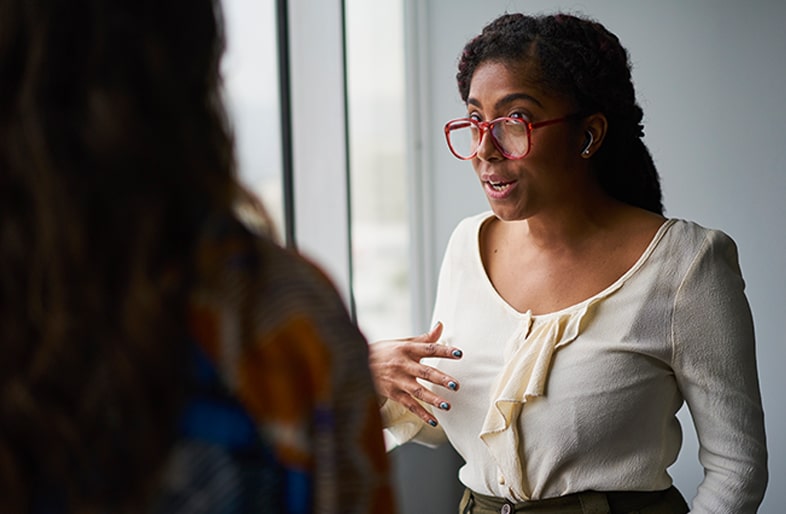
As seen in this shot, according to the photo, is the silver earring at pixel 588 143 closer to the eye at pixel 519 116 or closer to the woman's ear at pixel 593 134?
the woman's ear at pixel 593 134

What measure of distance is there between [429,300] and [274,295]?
6.72 ft

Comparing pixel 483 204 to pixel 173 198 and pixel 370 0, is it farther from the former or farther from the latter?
pixel 173 198

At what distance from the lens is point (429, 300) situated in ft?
8.55

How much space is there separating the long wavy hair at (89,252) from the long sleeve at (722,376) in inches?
38.8

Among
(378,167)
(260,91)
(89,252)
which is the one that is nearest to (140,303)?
(89,252)

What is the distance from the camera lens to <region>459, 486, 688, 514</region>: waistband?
1355mm

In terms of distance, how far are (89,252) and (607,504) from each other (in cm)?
104

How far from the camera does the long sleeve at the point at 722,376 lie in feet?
4.37

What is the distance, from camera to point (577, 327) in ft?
4.57

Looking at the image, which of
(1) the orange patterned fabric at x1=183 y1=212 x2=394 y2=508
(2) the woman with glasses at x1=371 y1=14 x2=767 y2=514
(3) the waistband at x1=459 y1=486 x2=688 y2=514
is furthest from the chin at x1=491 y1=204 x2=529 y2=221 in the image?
(1) the orange patterned fabric at x1=183 y1=212 x2=394 y2=508

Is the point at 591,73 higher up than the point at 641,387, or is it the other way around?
the point at 591,73

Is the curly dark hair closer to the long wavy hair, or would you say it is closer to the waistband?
the waistband

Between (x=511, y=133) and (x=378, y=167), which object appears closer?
(x=511, y=133)

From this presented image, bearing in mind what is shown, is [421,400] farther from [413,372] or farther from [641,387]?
[641,387]
